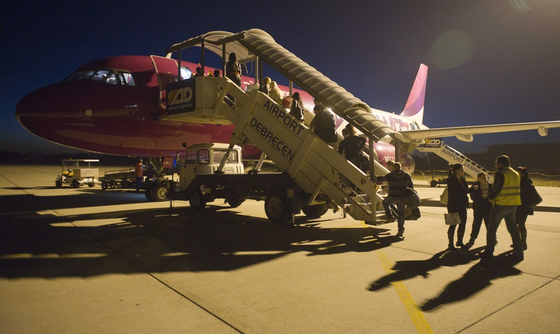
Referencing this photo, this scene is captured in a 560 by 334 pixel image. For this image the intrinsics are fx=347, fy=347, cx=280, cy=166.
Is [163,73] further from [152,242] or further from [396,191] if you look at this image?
[396,191]

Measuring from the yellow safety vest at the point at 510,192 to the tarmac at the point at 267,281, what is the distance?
924 mm

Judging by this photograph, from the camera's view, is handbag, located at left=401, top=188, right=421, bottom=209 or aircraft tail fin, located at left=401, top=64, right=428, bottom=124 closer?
handbag, located at left=401, top=188, right=421, bottom=209

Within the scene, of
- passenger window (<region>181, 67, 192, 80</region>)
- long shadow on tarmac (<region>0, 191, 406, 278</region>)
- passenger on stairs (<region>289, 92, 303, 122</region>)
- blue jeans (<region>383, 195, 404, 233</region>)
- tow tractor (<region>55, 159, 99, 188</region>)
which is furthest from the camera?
tow tractor (<region>55, 159, 99, 188</region>)

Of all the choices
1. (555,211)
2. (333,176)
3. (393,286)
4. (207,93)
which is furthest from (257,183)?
(555,211)

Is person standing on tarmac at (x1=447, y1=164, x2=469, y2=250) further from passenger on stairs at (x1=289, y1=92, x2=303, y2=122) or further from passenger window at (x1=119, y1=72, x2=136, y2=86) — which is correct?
passenger window at (x1=119, y1=72, x2=136, y2=86)

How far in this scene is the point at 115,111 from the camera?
1111 centimetres

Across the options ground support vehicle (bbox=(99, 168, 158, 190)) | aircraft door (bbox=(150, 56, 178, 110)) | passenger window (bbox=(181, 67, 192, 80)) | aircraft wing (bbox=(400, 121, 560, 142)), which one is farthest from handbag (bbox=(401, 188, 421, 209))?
ground support vehicle (bbox=(99, 168, 158, 190))

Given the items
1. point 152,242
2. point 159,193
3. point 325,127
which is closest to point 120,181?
point 159,193

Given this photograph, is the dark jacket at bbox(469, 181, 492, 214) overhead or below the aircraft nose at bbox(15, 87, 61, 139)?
below

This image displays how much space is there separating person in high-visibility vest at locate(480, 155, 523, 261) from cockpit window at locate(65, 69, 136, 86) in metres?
10.8

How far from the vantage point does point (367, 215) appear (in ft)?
22.7

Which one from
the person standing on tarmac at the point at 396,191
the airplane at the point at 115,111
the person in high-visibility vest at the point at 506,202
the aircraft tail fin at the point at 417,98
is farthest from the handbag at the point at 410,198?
the aircraft tail fin at the point at 417,98

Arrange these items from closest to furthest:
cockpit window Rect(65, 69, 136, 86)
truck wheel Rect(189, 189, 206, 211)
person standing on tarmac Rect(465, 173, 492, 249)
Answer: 1. person standing on tarmac Rect(465, 173, 492, 249)
2. truck wheel Rect(189, 189, 206, 211)
3. cockpit window Rect(65, 69, 136, 86)

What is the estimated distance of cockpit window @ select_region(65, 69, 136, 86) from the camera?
1127 cm
